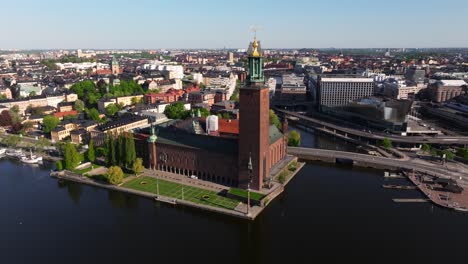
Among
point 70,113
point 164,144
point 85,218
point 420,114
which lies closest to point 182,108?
point 70,113

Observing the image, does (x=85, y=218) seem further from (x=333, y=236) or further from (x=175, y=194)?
(x=333, y=236)

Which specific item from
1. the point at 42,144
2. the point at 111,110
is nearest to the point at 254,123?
the point at 42,144

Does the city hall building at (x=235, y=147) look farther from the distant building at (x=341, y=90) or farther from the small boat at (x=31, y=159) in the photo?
the distant building at (x=341, y=90)

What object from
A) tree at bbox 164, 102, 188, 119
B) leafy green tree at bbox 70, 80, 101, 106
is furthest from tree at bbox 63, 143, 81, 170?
leafy green tree at bbox 70, 80, 101, 106

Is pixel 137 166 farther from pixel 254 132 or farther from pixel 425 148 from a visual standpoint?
pixel 425 148

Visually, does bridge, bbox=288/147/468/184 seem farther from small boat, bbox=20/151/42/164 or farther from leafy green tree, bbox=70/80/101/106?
leafy green tree, bbox=70/80/101/106
